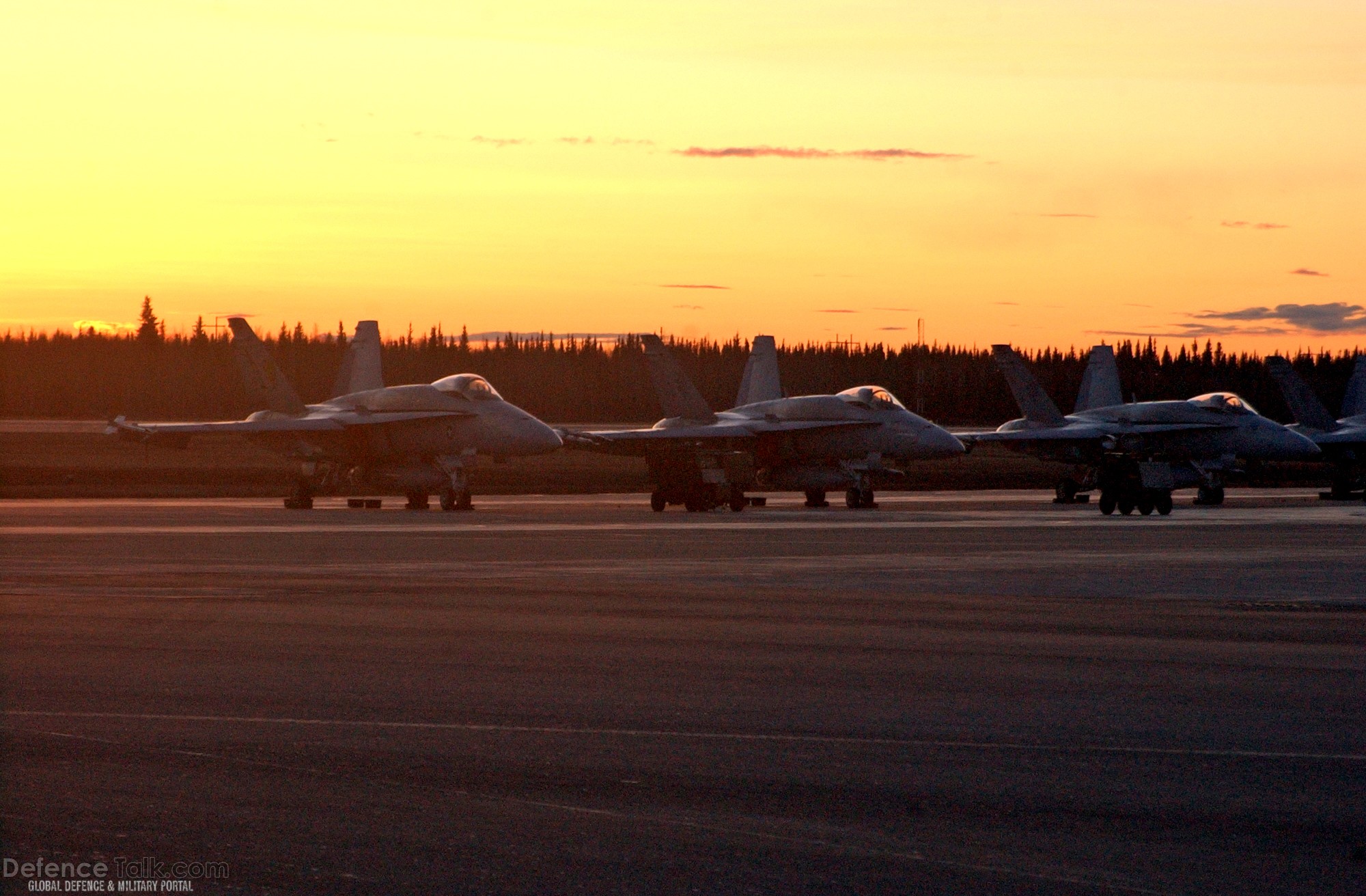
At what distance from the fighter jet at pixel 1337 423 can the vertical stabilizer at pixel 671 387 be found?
19950mm

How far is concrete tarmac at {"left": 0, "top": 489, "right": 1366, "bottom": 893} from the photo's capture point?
6125 mm

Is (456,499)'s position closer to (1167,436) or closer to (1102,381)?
(1167,436)

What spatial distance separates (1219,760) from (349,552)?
16.5m

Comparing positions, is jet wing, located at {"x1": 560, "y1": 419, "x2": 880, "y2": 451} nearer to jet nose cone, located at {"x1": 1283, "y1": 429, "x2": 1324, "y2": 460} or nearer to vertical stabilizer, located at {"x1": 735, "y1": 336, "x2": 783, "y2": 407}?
vertical stabilizer, located at {"x1": 735, "y1": 336, "x2": 783, "y2": 407}

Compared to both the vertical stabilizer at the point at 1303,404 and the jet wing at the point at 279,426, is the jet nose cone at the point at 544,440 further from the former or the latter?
the vertical stabilizer at the point at 1303,404

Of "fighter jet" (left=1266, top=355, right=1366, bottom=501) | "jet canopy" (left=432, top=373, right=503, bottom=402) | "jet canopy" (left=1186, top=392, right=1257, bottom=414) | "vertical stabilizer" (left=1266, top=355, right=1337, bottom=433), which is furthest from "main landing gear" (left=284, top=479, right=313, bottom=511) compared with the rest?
"vertical stabilizer" (left=1266, top=355, right=1337, bottom=433)

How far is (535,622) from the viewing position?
1402 cm

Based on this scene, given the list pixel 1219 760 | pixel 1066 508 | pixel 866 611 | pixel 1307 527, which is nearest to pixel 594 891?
pixel 1219 760

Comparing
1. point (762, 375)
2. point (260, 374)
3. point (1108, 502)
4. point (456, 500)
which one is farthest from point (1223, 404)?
point (260, 374)

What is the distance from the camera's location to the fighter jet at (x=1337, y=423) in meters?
52.3

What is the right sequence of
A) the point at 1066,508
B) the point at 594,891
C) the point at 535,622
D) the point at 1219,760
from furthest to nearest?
the point at 1066,508 → the point at 535,622 → the point at 1219,760 → the point at 594,891

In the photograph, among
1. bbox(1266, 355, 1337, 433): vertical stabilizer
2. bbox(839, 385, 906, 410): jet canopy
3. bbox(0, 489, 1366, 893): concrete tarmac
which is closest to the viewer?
bbox(0, 489, 1366, 893): concrete tarmac

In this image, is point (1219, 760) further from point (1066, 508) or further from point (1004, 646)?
point (1066, 508)

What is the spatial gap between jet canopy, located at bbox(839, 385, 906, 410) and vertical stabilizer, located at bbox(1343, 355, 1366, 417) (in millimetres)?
26240
